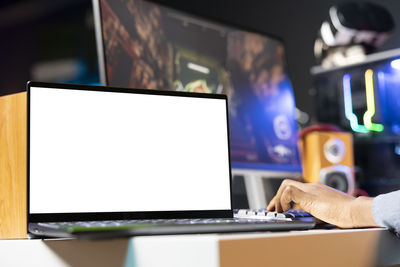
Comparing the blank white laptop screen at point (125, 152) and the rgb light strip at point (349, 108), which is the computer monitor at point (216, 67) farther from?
the rgb light strip at point (349, 108)

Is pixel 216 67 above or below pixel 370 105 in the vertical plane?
below

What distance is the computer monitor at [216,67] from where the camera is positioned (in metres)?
1.14

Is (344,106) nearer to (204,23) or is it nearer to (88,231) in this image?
(204,23)

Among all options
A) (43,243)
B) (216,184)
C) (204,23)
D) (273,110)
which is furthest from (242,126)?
(43,243)

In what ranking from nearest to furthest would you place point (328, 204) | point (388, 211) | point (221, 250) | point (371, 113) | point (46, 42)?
point (221, 250)
point (388, 211)
point (328, 204)
point (371, 113)
point (46, 42)

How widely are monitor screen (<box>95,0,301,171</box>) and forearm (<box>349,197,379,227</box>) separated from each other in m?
0.56

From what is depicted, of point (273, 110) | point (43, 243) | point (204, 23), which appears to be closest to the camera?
Result: point (43, 243)

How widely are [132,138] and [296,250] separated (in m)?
0.38

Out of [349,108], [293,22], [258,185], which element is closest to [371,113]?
[349,108]

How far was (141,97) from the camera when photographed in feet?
2.83

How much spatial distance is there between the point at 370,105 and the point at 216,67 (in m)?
2.01

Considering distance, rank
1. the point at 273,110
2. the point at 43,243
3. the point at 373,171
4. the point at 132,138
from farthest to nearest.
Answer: the point at 373,171 < the point at 273,110 < the point at 132,138 < the point at 43,243

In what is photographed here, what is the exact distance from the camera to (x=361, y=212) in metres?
0.75

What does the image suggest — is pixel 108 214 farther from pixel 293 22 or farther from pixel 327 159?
pixel 293 22
